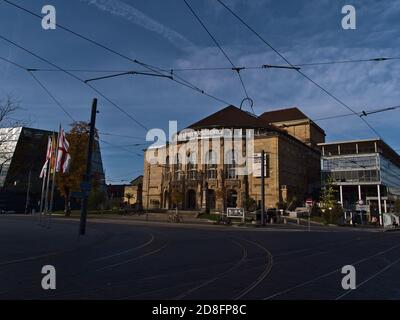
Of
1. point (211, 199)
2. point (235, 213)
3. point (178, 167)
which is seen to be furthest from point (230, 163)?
point (235, 213)

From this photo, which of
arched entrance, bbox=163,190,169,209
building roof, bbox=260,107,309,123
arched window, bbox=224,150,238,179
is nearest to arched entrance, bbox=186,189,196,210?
arched entrance, bbox=163,190,169,209

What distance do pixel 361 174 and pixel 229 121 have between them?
27865 millimetres

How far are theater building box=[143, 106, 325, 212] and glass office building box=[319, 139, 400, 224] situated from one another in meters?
7.61

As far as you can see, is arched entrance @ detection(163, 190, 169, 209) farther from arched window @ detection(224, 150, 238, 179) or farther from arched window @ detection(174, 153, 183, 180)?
arched window @ detection(224, 150, 238, 179)

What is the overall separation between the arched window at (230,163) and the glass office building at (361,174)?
19088mm

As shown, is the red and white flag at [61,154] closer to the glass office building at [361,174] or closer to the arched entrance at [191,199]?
the arched entrance at [191,199]

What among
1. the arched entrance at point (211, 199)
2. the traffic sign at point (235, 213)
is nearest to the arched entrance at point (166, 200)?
the arched entrance at point (211, 199)

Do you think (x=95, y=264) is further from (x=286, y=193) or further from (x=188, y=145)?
(x=188, y=145)

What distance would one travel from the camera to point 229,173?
260ft

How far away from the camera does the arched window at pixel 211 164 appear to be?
8019 cm

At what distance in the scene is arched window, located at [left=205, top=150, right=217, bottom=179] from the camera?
80188mm

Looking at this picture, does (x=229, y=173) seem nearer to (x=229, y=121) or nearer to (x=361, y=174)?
(x=229, y=121)
